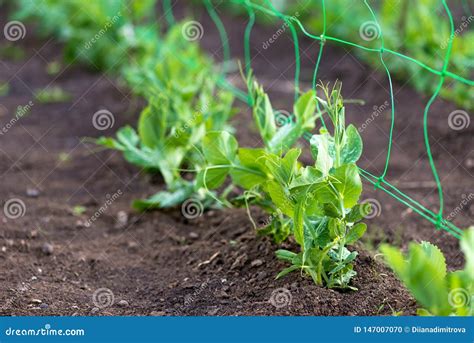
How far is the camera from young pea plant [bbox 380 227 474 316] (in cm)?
179

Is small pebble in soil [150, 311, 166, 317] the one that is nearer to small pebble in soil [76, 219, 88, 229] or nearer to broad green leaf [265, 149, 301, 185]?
broad green leaf [265, 149, 301, 185]

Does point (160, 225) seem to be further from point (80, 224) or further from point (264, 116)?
point (264, 116)

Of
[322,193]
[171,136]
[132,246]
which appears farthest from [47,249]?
[322,193]

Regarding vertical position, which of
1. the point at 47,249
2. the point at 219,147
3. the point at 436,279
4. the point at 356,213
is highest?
the point at 219,147

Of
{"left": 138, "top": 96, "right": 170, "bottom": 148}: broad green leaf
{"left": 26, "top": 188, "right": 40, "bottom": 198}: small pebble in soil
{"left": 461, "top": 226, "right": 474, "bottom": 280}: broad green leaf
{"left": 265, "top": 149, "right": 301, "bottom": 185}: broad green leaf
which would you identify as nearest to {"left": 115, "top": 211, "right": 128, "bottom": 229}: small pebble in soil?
{"left": 138, "top": 96, "right": 170, "bottom": 148}: broad green leaf

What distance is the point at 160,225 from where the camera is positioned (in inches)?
122

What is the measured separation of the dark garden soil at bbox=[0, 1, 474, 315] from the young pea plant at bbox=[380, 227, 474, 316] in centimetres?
24

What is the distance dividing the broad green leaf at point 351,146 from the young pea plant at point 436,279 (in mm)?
370

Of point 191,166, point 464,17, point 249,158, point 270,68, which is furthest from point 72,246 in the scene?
point 464,17

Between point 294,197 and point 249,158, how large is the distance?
0.27 m

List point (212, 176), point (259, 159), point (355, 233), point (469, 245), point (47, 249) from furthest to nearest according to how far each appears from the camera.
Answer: point (47, 249) < point (212, 176) < point (259, 159) < point (355, 233) < point (469, 245)

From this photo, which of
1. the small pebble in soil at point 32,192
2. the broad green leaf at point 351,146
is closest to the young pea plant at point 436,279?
the broad green leaf at point 351,146

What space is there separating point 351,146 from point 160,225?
114 centimetres

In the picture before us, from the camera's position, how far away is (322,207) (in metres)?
2.19
